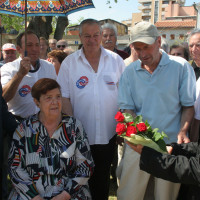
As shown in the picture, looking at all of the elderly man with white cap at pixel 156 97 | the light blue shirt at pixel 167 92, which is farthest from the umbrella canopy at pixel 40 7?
the light blue shirt at pixel 167 92

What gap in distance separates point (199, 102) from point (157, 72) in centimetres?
54

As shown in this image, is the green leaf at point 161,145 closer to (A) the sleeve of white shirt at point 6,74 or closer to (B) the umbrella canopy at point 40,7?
(A) the sleeve of white shirt at point 6,74

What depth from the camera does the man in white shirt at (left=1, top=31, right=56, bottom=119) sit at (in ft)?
11.2

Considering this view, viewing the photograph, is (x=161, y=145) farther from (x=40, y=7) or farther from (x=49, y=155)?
(x=40, y=7)

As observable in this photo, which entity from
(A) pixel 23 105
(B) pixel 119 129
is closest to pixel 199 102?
(B) pixel 119 129

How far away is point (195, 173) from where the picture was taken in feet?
7.18

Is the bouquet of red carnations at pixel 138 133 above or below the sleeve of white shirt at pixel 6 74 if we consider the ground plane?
below

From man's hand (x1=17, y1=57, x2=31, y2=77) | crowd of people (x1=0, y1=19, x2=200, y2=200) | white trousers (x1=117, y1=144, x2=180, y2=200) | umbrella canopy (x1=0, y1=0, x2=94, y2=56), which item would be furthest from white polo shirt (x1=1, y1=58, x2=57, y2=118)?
white trousers (x1=117, y1=144, x2=180, y2=200)

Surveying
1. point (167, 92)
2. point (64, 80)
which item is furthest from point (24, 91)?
point (167, 92)

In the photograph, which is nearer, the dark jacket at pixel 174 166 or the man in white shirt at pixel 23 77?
the dark jacket at pixel 174 166

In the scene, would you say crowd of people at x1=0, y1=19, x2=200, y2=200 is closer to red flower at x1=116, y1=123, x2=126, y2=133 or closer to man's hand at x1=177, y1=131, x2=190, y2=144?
man's hand at x1=177, y1=131, x2=190, y2=144

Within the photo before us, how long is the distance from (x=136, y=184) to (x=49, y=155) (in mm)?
964

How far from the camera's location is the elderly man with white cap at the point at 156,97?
282cm

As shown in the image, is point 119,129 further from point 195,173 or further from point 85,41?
point 85,41
